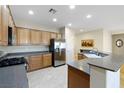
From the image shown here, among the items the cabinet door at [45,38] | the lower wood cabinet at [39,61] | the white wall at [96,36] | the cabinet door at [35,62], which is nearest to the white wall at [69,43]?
the cabinet door at [45,38]

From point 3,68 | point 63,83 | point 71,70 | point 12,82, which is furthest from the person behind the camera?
point 63,83

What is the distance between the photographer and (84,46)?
7859 mm

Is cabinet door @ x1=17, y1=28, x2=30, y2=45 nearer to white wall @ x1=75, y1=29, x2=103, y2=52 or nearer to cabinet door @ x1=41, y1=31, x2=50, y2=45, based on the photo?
cabinet door @ x1=41, y1=31, x2=50, y2=45

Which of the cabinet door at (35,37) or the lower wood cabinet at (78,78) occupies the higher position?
the cabinet door at (35,37)

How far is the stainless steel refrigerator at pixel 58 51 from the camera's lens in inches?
209

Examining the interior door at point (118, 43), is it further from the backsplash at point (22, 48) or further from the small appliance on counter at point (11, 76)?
the small appliance on counter at point (11, 76)

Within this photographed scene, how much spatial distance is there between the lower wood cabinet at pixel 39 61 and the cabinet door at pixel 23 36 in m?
0.80

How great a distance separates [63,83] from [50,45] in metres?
2.90

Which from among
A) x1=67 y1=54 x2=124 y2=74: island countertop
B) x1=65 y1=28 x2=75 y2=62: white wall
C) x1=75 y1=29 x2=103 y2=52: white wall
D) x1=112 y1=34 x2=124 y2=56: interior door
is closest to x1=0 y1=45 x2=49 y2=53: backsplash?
x1=65 y1=28 x2=75 y2=62: white wall

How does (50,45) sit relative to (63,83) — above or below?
above

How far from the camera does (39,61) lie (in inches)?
188

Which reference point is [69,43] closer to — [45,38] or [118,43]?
[45,38]
